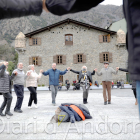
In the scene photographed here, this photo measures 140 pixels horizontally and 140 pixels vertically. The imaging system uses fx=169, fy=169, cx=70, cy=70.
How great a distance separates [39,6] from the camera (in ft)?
4.84

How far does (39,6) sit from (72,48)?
29.0 meters

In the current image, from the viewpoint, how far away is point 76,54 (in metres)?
30.1

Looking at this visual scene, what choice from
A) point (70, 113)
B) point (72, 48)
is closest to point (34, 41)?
point (72, 48)

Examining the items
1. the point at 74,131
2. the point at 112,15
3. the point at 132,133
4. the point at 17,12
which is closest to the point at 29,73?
the point at 74,131

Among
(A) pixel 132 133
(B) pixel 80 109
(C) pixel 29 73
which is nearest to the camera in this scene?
(A) pixel 132 133

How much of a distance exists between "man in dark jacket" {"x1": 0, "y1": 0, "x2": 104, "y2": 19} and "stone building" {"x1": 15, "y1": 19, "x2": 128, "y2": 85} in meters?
28.5

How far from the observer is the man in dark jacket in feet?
4.58

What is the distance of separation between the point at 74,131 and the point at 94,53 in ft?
89.1

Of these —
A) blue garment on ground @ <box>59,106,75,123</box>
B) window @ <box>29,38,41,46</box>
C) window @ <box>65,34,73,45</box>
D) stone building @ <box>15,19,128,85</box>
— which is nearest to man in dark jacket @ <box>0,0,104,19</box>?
blue garment on ground @ <box>59,106,75,123</box>

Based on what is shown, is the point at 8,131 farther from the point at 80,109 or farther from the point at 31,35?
the point at 31,35

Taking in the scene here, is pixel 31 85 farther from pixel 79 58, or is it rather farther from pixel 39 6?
pixel 79 58

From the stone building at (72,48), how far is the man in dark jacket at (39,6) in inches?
1122

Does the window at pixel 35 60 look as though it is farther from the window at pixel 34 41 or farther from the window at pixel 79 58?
the window at pixel 79 58

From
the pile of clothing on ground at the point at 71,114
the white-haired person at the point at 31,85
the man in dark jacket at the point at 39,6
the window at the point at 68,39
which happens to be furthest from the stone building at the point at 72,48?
the man in dark jacket at the point at 39,6
